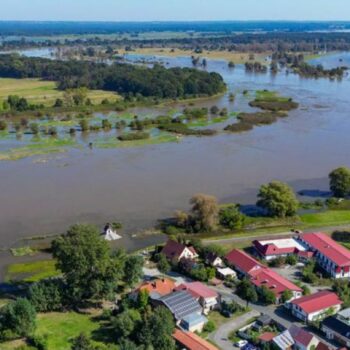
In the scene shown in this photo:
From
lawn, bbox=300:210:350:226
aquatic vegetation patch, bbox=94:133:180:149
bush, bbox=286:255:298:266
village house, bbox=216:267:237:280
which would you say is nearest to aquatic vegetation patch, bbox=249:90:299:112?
aquatic vegetation patch, bbox=94:133:180:149

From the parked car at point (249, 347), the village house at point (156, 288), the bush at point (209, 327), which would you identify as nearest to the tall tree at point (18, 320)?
the village house at point (156, 288)

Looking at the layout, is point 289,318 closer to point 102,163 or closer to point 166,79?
point 102,163

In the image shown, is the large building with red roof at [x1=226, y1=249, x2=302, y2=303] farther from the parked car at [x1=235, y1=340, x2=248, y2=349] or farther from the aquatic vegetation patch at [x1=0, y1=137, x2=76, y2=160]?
the aquatic vegetation patch at [x1=0, y1=137, x2=76, y2=160]

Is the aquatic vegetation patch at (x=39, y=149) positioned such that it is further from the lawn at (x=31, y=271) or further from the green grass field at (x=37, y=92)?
the lawn at (x=31, y=271)

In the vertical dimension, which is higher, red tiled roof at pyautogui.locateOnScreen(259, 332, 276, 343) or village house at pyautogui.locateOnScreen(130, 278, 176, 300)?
village house at pyautogui.locateOnScreen(130, 278, 176, 300)

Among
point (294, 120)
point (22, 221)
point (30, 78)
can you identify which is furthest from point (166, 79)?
point (22, 221)
